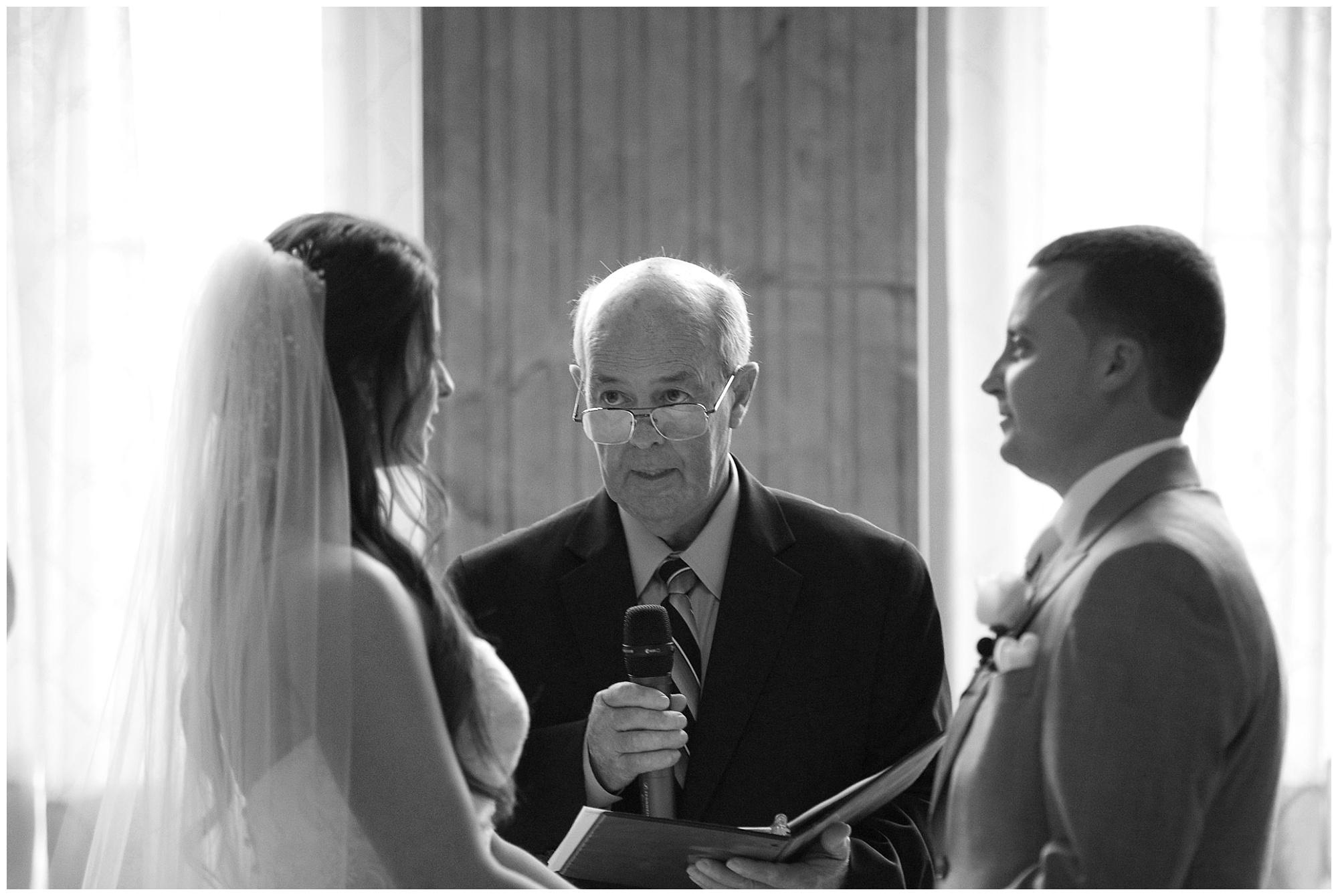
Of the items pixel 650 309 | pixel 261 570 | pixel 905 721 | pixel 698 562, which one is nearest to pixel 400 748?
pixel 261 570

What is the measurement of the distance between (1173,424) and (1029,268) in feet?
1.01

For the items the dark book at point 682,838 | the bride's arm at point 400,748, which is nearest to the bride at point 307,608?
the bride's arm at point 400,748

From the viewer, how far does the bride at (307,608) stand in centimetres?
164

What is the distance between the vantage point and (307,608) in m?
1.66

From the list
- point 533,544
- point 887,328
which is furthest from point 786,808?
point 887,328

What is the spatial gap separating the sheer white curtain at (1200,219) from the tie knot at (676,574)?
886 mm

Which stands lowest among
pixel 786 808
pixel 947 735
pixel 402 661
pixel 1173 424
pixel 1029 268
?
pixel 786 808

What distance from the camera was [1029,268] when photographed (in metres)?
1.83

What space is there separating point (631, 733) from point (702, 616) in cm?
29

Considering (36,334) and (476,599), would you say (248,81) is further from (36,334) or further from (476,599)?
(476,599)

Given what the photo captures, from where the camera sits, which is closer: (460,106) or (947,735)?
(947,735)

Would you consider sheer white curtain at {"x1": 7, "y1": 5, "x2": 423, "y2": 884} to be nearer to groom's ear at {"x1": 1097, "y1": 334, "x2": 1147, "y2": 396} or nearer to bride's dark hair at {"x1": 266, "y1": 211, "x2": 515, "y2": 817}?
bride's dark hair at {"x1": 266, "y1": 211, "x2": 515, "y2": 817}

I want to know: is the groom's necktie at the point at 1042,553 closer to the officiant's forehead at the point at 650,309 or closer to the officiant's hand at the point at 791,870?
the officiant's hand at the point at 791,870

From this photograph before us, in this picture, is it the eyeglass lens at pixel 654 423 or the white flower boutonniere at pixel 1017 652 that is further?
the eyeglass lens at pixel 654 423
